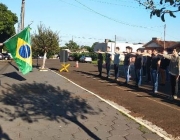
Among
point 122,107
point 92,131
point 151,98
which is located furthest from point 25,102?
point 151,98

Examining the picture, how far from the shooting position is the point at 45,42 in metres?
25.4

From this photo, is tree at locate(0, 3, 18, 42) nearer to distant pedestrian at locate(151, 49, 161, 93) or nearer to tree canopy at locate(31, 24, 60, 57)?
tree canopy at locate(31, 24, 60, 57)

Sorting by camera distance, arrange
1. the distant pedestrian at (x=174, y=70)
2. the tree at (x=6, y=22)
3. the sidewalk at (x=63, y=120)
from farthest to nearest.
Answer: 1. the tree at (x=6, y=22)
2. the distant pedestrian at (x=174, y=70)
3. the sidewalk at (x=63, y=120)

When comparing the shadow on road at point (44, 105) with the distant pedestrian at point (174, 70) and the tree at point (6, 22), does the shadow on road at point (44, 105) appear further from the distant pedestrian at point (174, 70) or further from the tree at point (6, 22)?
the tree at point (6, 22)

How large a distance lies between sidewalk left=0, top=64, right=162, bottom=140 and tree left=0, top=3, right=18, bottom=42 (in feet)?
176

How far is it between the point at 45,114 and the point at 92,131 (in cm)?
174

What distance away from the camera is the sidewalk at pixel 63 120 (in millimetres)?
5828

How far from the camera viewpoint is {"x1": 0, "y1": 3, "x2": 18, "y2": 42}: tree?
6210cm

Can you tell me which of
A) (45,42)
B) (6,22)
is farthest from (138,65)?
(6,22)

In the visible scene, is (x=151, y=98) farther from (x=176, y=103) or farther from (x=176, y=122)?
(x=176, y=122)

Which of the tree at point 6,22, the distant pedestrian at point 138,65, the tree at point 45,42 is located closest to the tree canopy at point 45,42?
the tree at point 45,42

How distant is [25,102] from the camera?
8977 mm

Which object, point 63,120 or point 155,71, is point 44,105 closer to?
point 63,120

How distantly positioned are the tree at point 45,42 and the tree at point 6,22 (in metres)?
36.6
